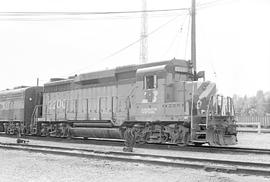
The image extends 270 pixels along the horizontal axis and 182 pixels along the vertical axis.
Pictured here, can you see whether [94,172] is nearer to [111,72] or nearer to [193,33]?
[111,72]

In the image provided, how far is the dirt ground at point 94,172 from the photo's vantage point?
782 cm

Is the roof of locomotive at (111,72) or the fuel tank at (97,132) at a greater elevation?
the roof of locomotive at (111,72)

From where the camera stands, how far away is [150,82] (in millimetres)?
16078

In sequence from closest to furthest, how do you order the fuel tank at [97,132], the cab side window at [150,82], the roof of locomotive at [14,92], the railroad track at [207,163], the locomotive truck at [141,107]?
the railroad track at [207,163] < the locomotive truck at [141,107] < the cab side window at [150,82] < the fuel tank at [97,132] < the roof of locomotive at [14,92]

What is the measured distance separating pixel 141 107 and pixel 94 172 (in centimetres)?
779

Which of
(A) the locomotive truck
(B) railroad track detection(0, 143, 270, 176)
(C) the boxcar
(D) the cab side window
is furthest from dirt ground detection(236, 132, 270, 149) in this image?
(C) the boxcar

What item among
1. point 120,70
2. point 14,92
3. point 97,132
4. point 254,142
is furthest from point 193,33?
point 14,92

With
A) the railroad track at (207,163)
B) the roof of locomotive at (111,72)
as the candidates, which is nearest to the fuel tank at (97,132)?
the roof of locomotive at (111,72)

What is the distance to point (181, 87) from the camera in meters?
15.4

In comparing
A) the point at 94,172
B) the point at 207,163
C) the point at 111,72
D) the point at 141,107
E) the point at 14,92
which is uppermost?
the point at 111,72

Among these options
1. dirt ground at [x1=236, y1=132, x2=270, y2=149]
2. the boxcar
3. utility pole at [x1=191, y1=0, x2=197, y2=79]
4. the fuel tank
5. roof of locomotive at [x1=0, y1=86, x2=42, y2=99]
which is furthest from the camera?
roof of locomotive at [x1=0, y1=86, x2=42, y2=99]

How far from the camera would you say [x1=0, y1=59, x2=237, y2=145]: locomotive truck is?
14648mm

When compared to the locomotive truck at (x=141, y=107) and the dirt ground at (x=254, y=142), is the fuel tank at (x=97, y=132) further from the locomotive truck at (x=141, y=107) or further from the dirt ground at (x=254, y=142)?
the dirt ground at (x=254, y=142)

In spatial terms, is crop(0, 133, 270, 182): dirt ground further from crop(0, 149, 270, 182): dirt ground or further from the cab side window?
the cab side window
